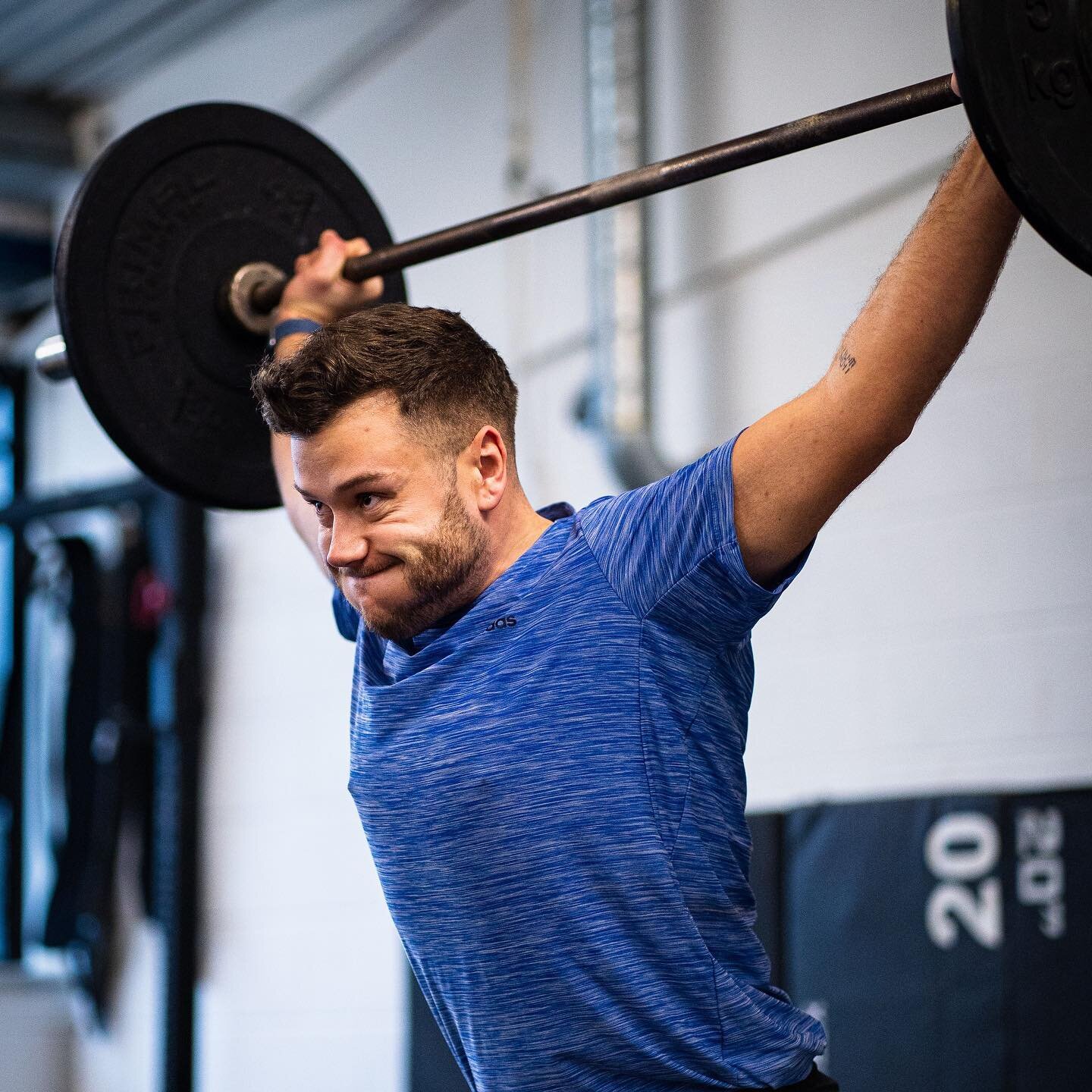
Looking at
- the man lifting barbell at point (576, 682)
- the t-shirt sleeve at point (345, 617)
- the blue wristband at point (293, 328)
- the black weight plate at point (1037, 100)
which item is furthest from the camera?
the blue wristband at point (293, 328)

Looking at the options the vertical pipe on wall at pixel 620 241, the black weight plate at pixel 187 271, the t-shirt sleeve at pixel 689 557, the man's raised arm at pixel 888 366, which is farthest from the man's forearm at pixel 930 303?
the vertical pipe on wall at pixel 620 241

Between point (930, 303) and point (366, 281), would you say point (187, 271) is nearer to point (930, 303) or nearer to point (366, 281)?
point (366, 281)

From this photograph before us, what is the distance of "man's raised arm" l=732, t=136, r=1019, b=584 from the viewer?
4.50 feet

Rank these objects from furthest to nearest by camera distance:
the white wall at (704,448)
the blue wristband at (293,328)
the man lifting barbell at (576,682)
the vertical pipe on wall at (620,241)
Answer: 1. the vertical pipe on wall at (620,241)
2. the white wall at (704,448)
3. the blue wristband at (293,328)
4. the man lifting barbell at (576,682)

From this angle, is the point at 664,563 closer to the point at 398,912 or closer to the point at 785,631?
the point at 398,912

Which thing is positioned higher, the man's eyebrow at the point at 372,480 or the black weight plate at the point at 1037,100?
the black weight plate at the point at 1037,100

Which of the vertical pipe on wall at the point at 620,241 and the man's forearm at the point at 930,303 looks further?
the vertical pipe on wall at the point at 620,241

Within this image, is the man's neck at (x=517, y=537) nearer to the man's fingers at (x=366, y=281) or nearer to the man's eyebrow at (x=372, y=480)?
the man's eyebrow at (x=372, y=480)

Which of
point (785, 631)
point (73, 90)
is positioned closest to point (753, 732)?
point (785, 631)

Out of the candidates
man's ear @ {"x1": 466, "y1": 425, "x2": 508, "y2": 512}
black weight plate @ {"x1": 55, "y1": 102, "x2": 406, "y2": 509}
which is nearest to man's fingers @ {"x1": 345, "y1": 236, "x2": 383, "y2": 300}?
black weight plate @ {"x1": 55, "y1": 102, "x2": 406, "y2": 509}

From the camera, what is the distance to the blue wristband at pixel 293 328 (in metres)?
2.17

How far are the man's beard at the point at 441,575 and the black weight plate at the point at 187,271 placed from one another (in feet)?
2.46

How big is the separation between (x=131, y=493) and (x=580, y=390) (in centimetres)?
178

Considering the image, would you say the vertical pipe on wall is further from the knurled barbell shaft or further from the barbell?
the knurled barbell shaft
